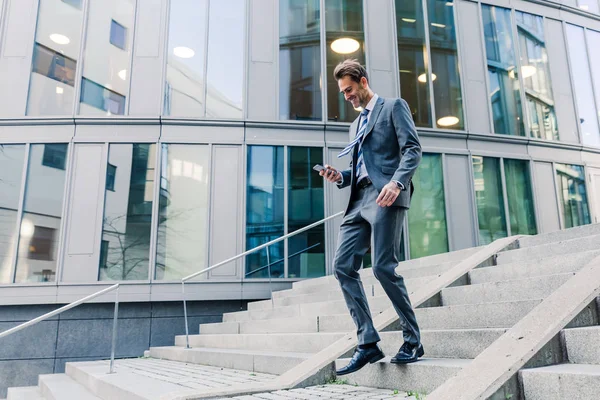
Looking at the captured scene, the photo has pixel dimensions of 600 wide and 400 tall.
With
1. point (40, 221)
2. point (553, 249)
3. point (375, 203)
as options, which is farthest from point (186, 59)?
point (375, 203)

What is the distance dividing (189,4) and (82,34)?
2.71 m

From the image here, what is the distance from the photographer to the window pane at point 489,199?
1259 cm

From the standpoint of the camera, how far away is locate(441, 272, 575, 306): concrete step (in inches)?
158

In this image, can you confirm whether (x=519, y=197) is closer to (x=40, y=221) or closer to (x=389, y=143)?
(x=389, y=143)

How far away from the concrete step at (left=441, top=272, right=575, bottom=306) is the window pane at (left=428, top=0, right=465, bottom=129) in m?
8.96

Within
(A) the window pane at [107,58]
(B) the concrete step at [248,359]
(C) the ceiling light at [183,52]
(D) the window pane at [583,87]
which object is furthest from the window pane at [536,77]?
(B) the concrete step at [248,359]

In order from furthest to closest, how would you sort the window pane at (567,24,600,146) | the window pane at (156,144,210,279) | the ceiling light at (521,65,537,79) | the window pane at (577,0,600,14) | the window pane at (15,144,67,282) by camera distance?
1. the window pane at (577,0,600,14)
2. the window pane at (567,24,600,146)
3. the ceiling light at (521,65,537,79)
4. the window pane at (156,144,210,279)
5. the window pane at (15,144,67,282)

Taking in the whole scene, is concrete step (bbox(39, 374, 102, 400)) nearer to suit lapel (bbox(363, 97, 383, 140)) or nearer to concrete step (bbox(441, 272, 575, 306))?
concrete step (bbox(441, 272, 575, 306))

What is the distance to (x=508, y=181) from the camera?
13.1m

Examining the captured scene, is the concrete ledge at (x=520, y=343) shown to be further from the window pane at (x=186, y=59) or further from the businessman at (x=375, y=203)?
the window pane at (x=186, y=59)

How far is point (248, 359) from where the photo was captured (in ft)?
17.5

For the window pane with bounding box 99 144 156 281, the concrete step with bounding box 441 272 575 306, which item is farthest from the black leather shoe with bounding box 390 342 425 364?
the window pane with bounding box 99 144 156 281

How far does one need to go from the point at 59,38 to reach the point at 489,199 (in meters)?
11.5

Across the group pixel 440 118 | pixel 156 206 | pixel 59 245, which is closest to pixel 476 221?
pixel 440 118
